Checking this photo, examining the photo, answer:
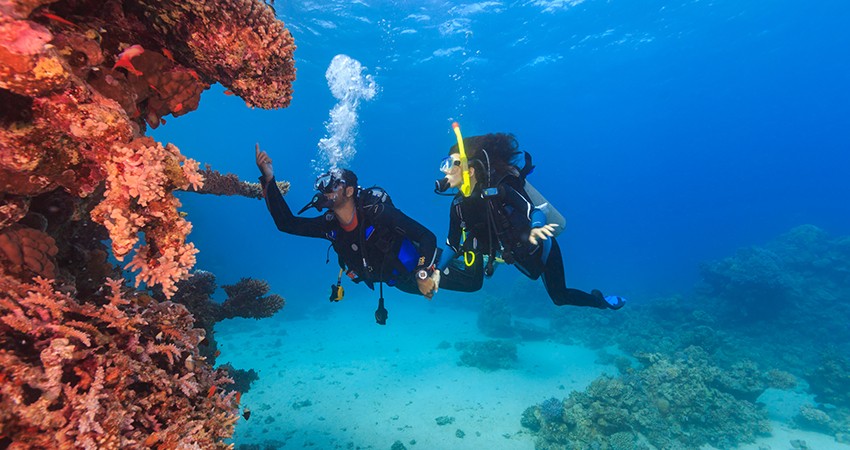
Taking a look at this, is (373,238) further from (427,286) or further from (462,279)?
(462,279)

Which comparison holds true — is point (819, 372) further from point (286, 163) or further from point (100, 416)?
point (286, 163)

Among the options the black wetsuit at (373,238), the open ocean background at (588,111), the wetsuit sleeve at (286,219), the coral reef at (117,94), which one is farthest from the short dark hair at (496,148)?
the open ocean background at (588,111)

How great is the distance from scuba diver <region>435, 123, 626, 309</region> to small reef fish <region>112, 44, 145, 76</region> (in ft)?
12.8

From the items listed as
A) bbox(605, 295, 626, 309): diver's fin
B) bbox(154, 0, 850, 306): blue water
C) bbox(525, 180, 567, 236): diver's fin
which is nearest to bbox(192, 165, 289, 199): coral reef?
bbox(525, 180, 567, 236): diver's fin

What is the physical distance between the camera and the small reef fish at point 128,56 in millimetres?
2576

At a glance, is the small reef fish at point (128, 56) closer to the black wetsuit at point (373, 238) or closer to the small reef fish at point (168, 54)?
the small reef fish at point (168, 54)

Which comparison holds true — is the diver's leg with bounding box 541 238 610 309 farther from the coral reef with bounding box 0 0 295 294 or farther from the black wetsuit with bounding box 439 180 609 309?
the coral reef with bounding box 0 0 295 294

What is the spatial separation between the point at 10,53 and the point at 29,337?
135 cm

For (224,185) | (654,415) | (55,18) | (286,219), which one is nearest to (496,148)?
(286,219)

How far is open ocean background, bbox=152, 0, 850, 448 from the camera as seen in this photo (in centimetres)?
→ 2877

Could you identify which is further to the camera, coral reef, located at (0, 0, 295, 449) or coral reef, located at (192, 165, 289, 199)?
coral reef, located at (192, 165, 289, 199)

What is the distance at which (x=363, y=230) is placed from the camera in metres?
6.59

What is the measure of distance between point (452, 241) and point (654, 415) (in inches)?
361

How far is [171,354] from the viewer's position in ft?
7.54
